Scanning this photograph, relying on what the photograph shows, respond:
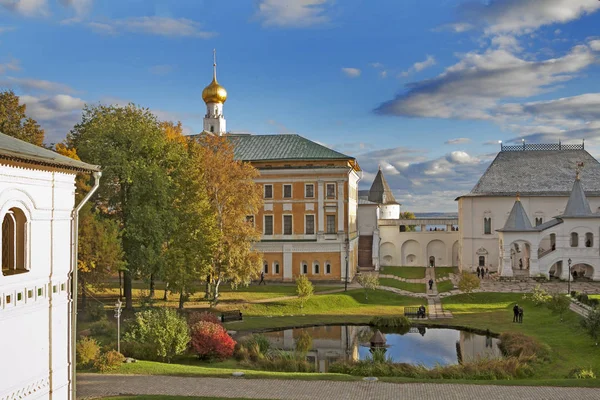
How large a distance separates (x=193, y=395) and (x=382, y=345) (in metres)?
11.1

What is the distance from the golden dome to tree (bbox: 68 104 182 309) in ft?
76.9

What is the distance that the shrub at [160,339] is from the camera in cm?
2069

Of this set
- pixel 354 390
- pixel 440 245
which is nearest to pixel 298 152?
pixel 440 245

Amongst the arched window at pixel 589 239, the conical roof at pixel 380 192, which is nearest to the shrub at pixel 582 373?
the arched window at pixel 589 239

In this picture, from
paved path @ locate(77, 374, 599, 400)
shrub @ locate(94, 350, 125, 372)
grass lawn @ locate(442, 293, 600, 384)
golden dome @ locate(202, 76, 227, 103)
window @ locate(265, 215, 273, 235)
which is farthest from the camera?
golden dome @ locate(202, 76, 227, 103)

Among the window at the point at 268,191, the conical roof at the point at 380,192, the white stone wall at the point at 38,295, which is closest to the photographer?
the white stone wall at the point at 38,295

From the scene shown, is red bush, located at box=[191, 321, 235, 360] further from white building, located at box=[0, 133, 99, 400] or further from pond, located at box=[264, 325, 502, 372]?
white building, located at box=[0, 133, 99, 400]

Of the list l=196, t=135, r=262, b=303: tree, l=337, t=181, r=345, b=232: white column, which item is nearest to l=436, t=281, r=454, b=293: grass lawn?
l=337, t=181, r=345, b=232: white column

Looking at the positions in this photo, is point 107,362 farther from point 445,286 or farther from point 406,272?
point 406,272

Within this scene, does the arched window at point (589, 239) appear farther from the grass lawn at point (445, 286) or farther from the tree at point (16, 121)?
the tree at point (16, 121)

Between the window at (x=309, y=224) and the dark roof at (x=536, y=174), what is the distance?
1540 centimetres

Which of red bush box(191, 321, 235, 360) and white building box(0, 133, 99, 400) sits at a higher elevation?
white building box(0, 133, 99, 400)

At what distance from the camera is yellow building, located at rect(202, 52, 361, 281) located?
4378cm

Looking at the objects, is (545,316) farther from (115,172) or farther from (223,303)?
(115,172)
